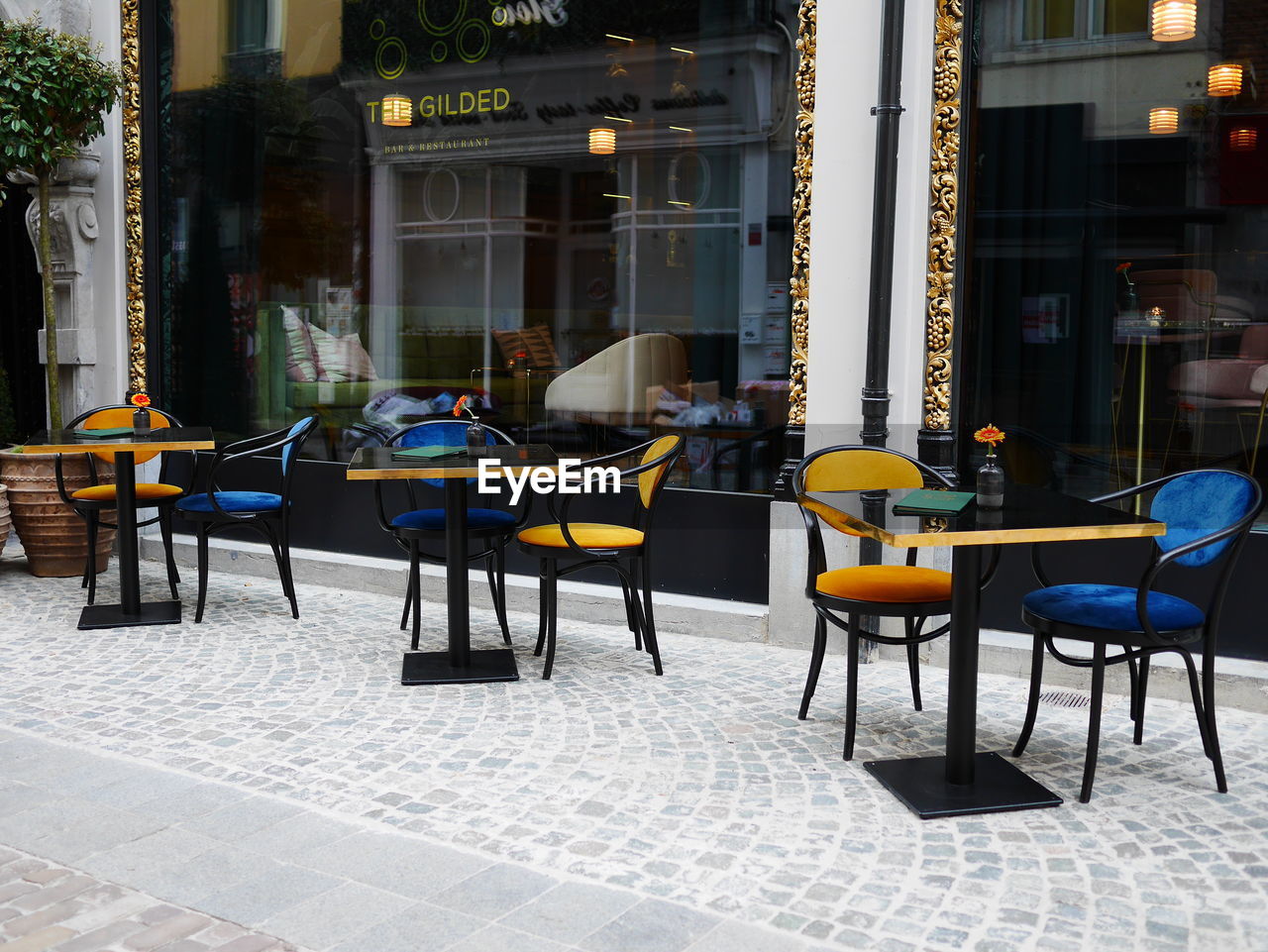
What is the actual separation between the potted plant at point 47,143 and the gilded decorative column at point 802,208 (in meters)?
4.15

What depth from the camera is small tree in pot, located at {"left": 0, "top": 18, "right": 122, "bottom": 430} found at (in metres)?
6.84

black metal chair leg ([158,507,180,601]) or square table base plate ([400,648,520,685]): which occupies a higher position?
black metal chair leg ([158,507,180,601])

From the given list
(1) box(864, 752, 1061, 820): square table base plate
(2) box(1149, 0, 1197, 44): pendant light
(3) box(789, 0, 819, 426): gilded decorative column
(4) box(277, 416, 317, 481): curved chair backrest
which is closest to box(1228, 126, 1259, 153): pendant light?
(2) box(1149, 0, 1197, 44): pendant light

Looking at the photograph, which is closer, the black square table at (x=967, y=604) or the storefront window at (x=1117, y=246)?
the black square table at (x=967, y=604)

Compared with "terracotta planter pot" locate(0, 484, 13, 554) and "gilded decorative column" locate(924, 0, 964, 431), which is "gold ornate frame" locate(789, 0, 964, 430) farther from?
"terracotta planter pot" locate(0, 484, 13, 554)

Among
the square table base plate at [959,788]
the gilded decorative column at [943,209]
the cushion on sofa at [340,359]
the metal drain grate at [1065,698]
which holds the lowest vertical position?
the metal drain grate at [1065,698]

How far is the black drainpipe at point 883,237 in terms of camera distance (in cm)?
527

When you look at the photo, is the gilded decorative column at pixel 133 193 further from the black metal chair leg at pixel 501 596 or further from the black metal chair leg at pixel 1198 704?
the black metal chair leg at pixel 1198 704

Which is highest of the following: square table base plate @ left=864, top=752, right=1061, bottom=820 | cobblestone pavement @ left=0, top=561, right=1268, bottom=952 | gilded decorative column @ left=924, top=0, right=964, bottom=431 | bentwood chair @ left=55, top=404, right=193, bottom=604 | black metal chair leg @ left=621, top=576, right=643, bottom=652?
gilded decorative column @ left=924, top=0, right=964, bottom=431

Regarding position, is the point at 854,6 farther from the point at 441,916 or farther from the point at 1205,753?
the point at 441,916

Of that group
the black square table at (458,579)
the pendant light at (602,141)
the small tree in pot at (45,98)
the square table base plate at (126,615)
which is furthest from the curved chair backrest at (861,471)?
the small tree in pot at (45,98)

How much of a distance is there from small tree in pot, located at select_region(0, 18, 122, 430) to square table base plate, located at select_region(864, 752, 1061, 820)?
578 centimetres

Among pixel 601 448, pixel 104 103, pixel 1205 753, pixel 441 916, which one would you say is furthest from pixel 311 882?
Answer: pixel 104 103

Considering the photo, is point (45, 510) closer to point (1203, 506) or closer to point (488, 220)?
point (488, 220)
